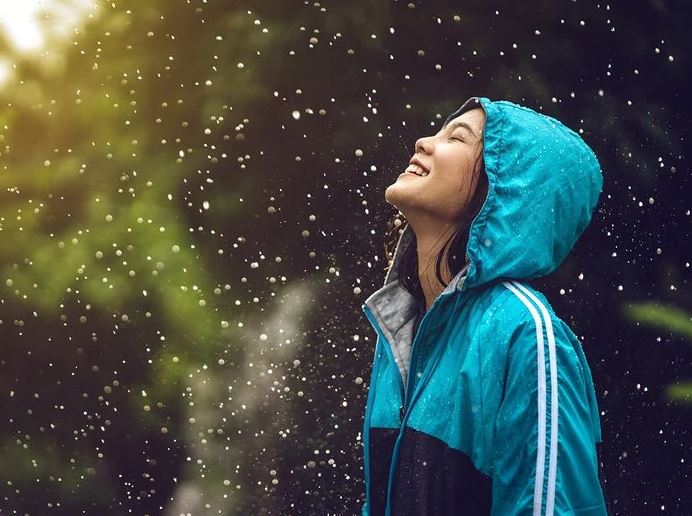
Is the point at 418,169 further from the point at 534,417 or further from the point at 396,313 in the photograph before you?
the point at 534,417

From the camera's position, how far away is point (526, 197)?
1054 mm

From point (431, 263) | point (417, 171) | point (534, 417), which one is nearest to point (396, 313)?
point (431, 263)

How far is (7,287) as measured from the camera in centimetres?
199

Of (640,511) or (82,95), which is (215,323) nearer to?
(82,95)

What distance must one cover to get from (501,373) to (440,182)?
11.1 inches

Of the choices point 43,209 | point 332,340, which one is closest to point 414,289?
point 332,340

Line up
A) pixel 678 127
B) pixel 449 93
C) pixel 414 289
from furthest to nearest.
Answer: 1. pixel 678 127
2. pixel 449 93
3. pixel 414 289

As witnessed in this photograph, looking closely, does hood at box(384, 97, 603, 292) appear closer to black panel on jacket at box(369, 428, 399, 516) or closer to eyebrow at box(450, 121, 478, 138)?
eyebrow at box(450, 121, 478, 138)

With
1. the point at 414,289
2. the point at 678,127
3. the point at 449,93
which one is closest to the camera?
the point at 414,289

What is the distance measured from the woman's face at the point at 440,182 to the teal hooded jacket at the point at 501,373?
0.04 metres

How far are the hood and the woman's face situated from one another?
4 centimetres

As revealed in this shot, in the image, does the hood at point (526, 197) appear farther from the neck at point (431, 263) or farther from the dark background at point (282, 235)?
the dark background at point (282, 235)

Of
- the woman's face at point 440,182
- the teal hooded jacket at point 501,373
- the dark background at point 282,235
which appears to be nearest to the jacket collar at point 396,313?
the teal hooded jacket at point 501,373

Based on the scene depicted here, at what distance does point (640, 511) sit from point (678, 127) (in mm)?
847
